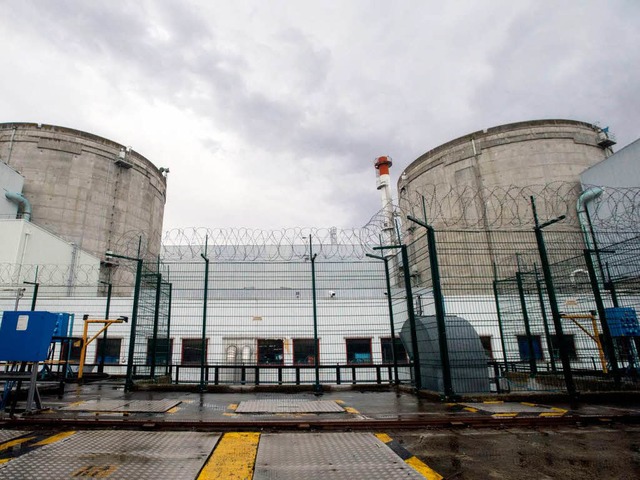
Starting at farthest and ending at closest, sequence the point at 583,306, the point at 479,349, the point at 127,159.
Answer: the point at 127,159 < the point at 583,306 < the point at 479,349

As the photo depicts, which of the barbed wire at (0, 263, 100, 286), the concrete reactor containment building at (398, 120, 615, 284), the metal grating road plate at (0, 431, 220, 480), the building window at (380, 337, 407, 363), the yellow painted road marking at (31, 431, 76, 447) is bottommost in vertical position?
the metal grating road plate at (0, 431, 220, 480)

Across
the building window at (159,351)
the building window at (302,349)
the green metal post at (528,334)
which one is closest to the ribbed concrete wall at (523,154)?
the green metal post at (528,334)

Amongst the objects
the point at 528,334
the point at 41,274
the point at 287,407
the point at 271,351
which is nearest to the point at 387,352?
the point at 271,351

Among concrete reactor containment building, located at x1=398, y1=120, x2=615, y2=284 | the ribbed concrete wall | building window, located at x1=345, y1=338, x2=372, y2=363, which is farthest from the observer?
the ribbed concrete wall

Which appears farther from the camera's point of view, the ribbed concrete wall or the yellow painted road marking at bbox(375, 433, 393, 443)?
the ribbed concrete wall

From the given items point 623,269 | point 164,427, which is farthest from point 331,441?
point 623,269

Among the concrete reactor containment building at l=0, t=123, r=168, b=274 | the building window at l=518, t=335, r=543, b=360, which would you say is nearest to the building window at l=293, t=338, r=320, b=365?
the building window at l=518, t=335, r=543, b=360

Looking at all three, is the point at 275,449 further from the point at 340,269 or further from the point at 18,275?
the point at 18,275

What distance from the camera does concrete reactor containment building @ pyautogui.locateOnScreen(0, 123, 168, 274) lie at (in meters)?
26.8

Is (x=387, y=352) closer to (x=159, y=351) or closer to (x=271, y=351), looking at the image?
(x=271, y=351)

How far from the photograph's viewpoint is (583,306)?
44.8ft

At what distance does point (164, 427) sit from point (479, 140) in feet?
102

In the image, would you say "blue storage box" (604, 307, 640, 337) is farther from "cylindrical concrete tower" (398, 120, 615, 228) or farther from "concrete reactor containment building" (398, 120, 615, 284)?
"cylindrical concrete tower" (398, 120, 615, 228)

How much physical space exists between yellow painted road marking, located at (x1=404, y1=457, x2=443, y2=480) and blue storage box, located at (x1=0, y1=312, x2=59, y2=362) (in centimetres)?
516
